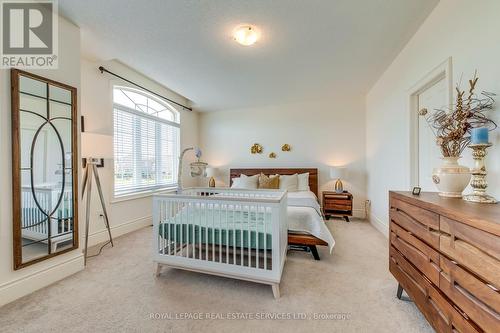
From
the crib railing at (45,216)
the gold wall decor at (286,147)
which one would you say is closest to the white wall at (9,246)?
the crib railing at (45,216)

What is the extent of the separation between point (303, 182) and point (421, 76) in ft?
8.68

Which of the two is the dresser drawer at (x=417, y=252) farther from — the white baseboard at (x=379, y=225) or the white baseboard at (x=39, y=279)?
the white baseboard at (x=39, y=279)

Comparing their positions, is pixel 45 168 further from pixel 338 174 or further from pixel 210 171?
pixel 338 174

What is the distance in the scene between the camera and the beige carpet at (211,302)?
4.82 ft

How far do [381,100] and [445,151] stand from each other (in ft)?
8.03

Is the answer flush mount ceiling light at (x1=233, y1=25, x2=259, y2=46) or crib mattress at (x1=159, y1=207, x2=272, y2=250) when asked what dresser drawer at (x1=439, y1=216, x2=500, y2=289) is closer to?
crib mattress at (x1=159, y1=207, x2=272, y2=250)

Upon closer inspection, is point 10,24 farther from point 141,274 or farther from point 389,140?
point 389,140

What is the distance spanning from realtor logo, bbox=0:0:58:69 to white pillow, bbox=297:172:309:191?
413 cm

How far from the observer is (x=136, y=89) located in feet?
12.0

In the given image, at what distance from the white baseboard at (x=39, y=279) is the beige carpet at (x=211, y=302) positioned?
0.07m

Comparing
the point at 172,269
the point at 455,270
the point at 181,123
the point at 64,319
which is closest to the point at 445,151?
the point at 455,270

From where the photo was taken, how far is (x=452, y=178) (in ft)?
4.59

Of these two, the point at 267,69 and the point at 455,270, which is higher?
the point at 267,69

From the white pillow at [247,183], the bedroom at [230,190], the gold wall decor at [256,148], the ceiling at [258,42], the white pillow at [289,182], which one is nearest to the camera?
the bedroom at [230,190]
